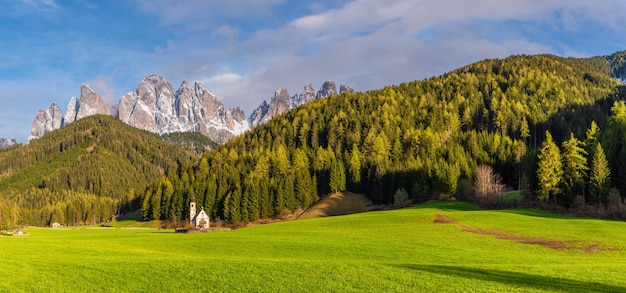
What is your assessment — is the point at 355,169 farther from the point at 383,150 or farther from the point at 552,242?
the point at 552,242

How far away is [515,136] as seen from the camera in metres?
162

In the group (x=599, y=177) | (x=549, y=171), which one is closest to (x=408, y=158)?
(x=549, y=171)

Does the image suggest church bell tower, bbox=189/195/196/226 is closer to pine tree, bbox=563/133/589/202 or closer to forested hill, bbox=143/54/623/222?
forested hill, bbox=143/54/623/222

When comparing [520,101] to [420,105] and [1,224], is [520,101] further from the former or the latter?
[1,224]

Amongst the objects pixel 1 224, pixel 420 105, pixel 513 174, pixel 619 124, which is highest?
pixel 420 105

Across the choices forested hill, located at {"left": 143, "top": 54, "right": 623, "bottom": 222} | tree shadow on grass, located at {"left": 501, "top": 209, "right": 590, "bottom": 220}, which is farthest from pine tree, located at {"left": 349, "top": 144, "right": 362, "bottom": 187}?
tree shadow on grass, located at {"left": 501, "top": 209, "right": 590, "bottom": 220}

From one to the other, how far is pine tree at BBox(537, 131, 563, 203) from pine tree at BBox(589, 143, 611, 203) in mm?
5225

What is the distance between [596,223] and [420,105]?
12738 centimetres

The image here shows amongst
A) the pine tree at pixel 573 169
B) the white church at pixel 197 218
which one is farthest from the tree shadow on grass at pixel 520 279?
the white church at pixel 197 218

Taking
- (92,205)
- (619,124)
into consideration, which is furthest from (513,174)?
(92,205)

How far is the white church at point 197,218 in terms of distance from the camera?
111375 mm

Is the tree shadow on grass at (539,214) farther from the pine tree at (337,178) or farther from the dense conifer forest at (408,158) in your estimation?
the pine tree at (337,178)

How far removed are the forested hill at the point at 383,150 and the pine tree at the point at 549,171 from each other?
510cm

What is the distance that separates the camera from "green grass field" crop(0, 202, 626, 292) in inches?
1000
